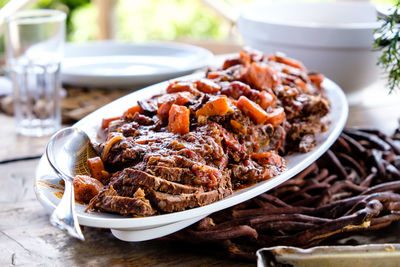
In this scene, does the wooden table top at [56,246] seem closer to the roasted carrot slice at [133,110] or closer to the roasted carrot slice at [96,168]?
the roasted carrot slice at [96,168]

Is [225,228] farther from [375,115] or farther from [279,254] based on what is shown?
[375,115]

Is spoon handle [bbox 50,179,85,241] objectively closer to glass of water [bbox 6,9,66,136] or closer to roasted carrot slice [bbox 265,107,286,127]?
roasted carrot slice [bbox 265,107,286,127]

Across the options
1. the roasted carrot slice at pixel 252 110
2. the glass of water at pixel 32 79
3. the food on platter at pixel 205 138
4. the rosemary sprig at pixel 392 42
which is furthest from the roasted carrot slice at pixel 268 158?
the glass of water at pixel 32 79

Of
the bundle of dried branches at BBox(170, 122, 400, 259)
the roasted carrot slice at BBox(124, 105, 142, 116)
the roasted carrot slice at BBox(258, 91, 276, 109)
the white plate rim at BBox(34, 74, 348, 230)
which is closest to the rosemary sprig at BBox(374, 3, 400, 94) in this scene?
the white plate rim at BBox(34, 74, 348, 230)

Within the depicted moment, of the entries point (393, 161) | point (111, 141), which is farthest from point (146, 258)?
point (393, 161)

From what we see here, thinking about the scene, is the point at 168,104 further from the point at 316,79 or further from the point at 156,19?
the point at 156,19
